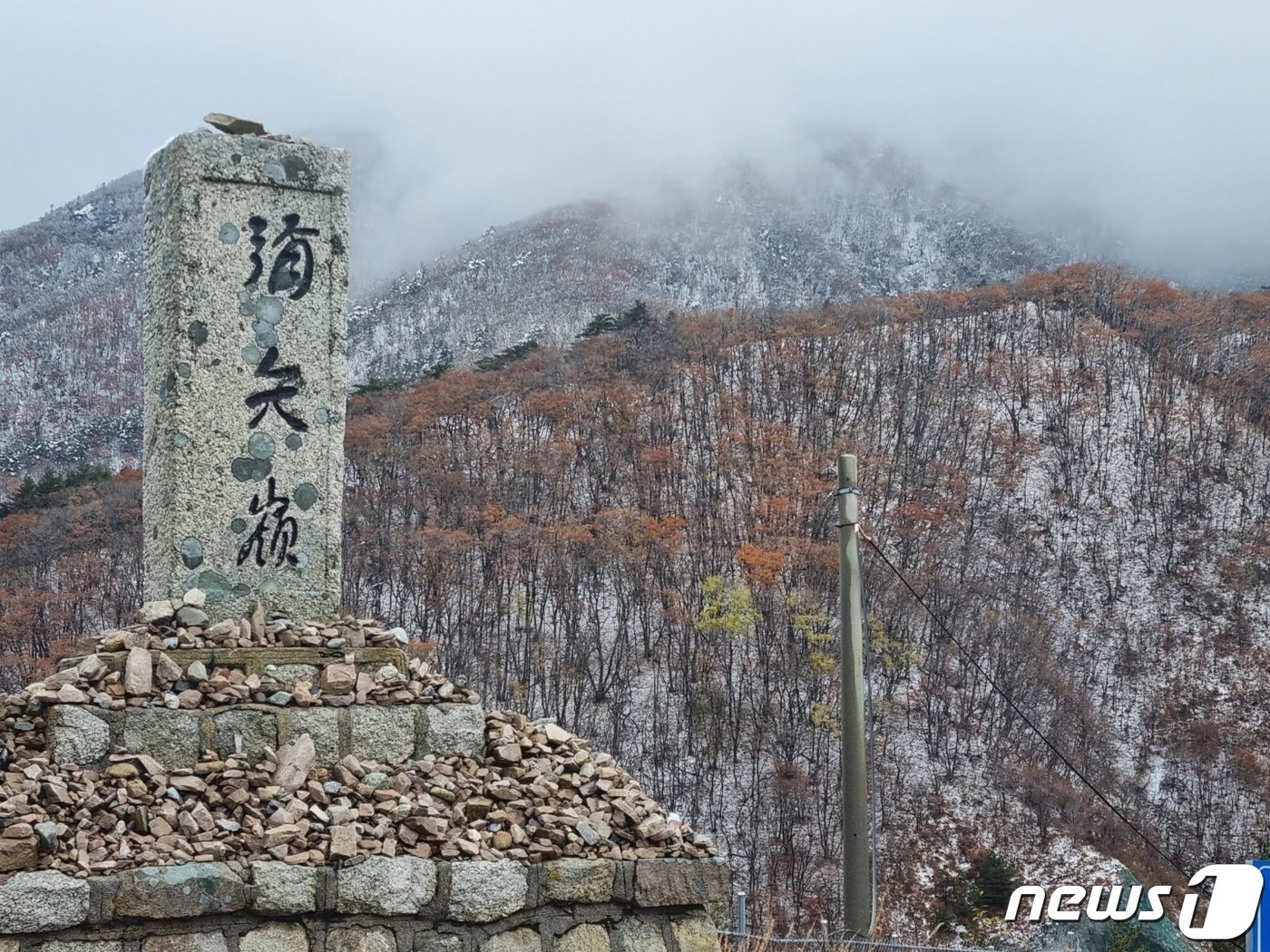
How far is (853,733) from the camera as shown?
8.39 metres

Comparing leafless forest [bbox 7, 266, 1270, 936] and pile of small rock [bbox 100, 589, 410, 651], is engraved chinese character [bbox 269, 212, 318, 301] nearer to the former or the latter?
pile of small rock [bbox 100, 589, 410, 651]

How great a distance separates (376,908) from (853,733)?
4.01 metres

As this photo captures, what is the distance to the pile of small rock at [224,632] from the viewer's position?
19.7ft

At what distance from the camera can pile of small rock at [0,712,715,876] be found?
498 cm

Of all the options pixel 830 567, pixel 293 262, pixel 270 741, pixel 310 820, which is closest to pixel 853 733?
pixel 270 741

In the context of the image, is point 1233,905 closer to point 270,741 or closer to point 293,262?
point 270,741

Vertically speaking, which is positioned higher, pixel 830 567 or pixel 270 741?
pixel 270 741

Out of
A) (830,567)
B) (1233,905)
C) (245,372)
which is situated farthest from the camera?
(830,567)

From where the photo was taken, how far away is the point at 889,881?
814 inches

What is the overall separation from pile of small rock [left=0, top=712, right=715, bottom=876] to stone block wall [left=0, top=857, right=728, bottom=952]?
0.08 metres

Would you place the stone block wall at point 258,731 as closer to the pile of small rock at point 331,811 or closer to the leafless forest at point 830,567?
the pile of small rock at point 331,811

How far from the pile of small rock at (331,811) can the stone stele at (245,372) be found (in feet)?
3.83

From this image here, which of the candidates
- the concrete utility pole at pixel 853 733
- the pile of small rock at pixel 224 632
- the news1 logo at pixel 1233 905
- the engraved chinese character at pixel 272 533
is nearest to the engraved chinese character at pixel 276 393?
the engraved chinese character at pixel 272 533

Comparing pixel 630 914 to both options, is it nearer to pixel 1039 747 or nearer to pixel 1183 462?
pixel 1039 747
